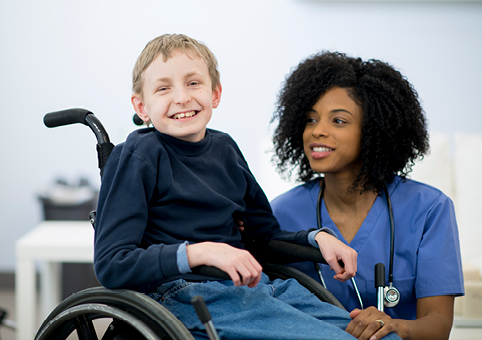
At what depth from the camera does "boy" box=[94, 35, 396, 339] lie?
0.81 meters

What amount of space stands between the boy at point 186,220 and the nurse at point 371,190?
9.8 inches

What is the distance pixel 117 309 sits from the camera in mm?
809

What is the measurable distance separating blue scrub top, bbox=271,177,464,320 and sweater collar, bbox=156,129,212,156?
467mm

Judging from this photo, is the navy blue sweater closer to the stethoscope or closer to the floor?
the stethoscope

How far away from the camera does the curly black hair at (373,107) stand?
4.18ft

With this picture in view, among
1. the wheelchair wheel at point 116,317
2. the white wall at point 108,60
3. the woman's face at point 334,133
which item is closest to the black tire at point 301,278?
the woman's face at point 334,133

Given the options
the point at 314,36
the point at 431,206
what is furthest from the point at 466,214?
the point at 314,36

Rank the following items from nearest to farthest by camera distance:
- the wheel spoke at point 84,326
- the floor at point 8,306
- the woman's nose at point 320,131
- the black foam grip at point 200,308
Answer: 1. the black foam grip at point 200,308
2. the wheel spoke at point 84,326
3. the woman's nose at point 320,131
4. the floor at point 8,306

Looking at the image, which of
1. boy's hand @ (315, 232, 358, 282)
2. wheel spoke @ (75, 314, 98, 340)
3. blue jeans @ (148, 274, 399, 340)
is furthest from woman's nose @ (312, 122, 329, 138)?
wheel spoke @ (75, 314, 98, 340)

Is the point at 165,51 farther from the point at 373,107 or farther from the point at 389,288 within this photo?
the point at 389,288

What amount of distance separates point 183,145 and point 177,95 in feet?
0.35

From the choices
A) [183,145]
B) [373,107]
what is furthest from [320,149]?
[183,145]

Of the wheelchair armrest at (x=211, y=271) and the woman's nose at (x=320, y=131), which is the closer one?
the wheelchair armrest at (x=211, y=271)

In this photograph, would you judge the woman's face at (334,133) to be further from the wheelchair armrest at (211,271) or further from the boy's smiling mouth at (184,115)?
the wheelchair armrest at (211,271)
